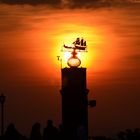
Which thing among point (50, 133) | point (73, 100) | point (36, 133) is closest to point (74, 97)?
point (73, 100)

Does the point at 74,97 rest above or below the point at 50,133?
above

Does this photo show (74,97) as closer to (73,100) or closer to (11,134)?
(73,100)

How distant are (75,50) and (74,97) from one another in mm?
2043

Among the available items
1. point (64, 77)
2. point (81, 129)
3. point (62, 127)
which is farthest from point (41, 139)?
point (81, 129)

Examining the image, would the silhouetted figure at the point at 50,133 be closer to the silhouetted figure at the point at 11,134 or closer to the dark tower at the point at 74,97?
the dark tower at the point at 74,97

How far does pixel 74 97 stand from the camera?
16.1 meters

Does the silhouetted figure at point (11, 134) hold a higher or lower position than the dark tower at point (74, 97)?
lower

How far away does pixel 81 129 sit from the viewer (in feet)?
39.6

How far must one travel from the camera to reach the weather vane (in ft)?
57.8

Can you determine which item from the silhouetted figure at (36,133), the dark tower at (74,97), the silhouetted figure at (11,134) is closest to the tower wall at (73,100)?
the dark tower at (74,97)

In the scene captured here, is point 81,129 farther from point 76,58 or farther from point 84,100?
point 76,58

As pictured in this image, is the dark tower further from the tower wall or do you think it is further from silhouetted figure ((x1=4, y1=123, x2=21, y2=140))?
silhouetted figure ((x1=4, y1=123, x2=21, y2=140))

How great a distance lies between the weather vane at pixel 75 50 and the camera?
17625 millimetres

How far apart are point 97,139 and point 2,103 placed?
7033 mm
